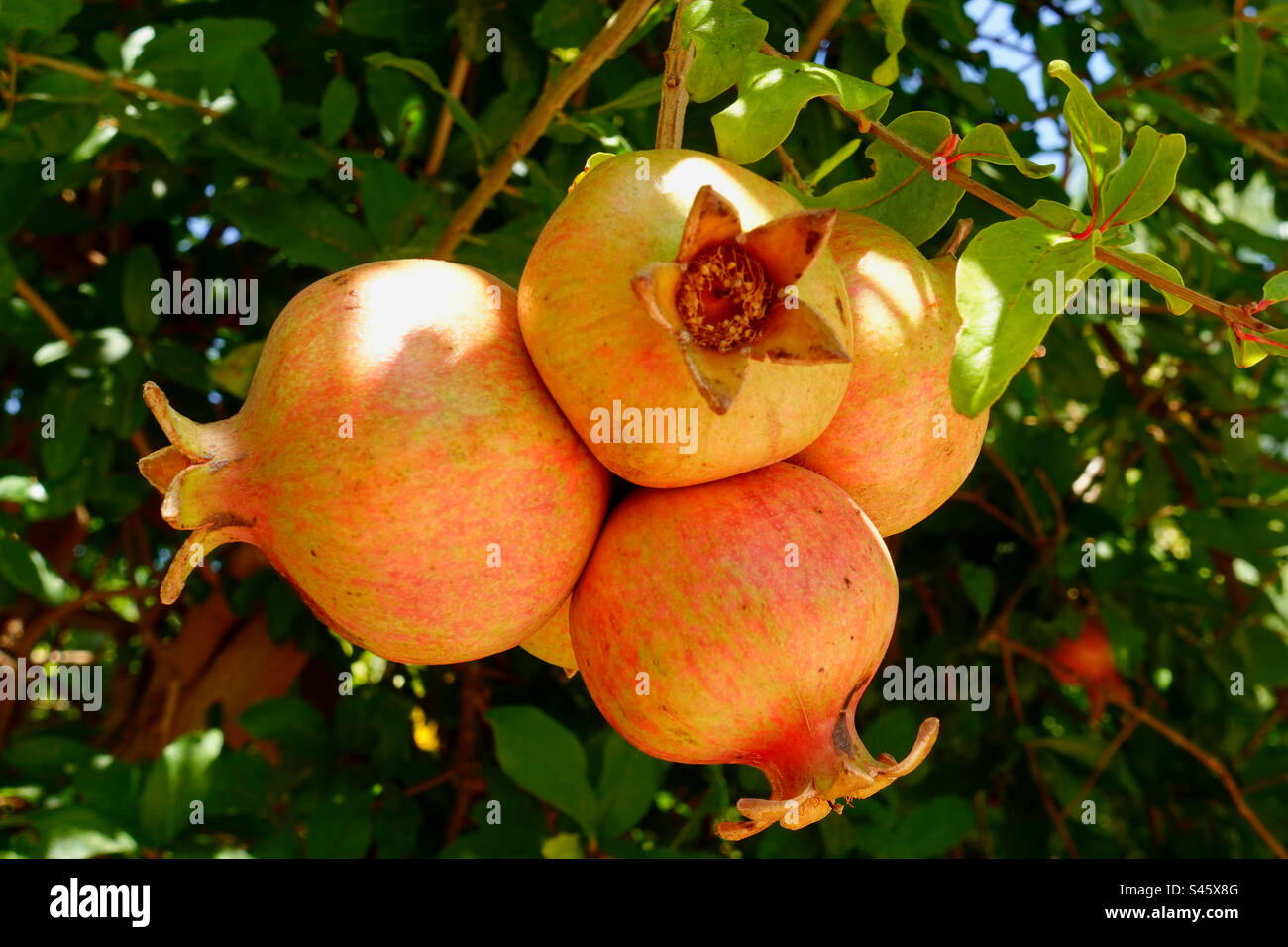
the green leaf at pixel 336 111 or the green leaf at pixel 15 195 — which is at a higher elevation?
the green leaf at pixel 336 111

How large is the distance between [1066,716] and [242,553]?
86.3 inches

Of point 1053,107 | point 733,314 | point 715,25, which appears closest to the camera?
point 733,314

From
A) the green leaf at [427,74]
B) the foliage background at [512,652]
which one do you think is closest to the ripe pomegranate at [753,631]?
the foliage background at [512,652]

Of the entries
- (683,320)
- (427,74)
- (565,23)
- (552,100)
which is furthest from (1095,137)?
(565,23)

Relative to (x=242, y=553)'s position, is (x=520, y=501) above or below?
above

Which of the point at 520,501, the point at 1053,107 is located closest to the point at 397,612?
the point at 520,501

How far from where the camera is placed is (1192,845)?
104 inches

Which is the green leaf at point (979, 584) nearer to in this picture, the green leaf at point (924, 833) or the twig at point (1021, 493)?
the twig at point (1021, 493)

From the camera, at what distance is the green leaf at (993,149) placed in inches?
37.2

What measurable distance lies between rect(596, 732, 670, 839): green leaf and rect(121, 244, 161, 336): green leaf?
1255 mm

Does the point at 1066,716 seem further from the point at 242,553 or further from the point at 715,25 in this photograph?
the point at 715,25

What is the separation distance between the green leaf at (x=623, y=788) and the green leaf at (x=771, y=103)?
3.96 ft

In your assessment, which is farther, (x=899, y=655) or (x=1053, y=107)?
(x=899, y=655)

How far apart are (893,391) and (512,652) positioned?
1.68m
